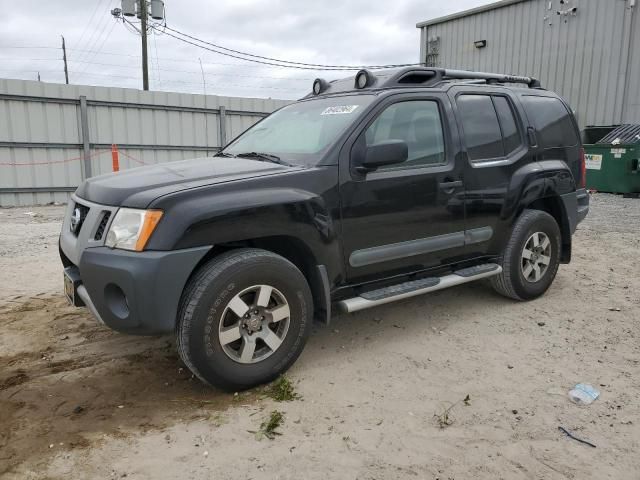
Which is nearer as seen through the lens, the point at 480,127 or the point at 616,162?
the point at 480,127

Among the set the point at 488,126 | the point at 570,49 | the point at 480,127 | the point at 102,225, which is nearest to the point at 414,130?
the point at 480,127

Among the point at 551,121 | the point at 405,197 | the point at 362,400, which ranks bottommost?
the point at 362,400

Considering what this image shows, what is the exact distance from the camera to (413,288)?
3.62m

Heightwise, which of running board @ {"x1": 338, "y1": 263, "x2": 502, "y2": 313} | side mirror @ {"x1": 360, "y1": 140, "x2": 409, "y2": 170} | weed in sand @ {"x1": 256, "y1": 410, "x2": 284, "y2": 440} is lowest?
weed in sand @ {"x1": 256, "y1": 410, "x2": 284, "y2": 440}

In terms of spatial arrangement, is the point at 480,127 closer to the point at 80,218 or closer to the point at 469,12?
the point at 80,218

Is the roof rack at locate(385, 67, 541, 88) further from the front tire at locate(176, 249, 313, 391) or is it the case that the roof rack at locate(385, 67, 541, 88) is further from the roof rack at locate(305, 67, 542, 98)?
the front tire at locate(176, 249, 313, 391)

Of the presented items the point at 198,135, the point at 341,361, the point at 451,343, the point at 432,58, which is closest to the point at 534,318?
the point at 451,343

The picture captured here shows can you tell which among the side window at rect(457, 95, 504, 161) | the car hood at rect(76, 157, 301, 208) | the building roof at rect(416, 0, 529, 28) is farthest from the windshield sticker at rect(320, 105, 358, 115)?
the building roof at rect(416, 0, 529, 28)

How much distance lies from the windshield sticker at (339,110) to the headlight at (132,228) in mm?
1553

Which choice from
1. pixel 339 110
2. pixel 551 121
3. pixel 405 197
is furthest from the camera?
pixel 551 121

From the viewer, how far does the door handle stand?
372 centimetres

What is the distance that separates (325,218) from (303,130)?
0.90 m

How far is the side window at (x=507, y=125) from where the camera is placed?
429 centimetres

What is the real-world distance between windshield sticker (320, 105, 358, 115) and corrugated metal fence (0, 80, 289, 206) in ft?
34.2
